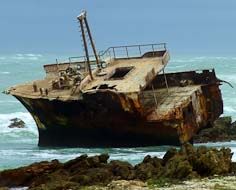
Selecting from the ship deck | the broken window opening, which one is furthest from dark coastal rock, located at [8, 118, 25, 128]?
the broken window opening

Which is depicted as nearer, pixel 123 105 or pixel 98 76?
pixel 123 105

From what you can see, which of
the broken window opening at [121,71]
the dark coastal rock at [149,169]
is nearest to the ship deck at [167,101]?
the broken window opening at [121,71]

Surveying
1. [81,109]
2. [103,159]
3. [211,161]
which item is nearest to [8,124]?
[81,109]

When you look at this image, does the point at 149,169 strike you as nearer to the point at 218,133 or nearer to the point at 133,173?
the point at 133,173

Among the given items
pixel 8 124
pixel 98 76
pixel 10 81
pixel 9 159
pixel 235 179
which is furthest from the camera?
pixel 10 81

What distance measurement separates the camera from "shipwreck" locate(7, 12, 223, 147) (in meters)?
24.2

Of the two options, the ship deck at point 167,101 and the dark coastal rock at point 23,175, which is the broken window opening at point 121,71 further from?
the dark coastal rock at point 23,175

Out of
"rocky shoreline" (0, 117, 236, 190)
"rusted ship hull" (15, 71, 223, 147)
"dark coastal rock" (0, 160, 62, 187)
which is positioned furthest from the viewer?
"rusted ship hull" (15, 71, 223, 147)

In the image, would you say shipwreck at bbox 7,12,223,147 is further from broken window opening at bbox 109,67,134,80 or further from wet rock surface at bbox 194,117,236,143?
wet rock surface at bbox 194,117,236,143

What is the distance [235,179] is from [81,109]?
33.4ft

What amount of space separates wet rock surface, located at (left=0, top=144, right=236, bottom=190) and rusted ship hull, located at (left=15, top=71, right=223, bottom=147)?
19.4 feet

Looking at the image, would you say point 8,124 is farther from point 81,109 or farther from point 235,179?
point 235,179

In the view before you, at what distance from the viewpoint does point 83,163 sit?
1786 cm

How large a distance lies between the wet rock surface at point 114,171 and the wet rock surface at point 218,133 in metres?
10.1
